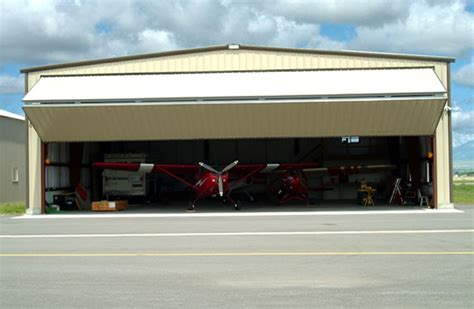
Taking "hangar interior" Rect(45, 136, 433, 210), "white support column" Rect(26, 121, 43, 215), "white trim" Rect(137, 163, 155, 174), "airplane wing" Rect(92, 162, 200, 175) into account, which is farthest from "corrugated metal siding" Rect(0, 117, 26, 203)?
"white trim" Rect(137, 163, 155, 174)

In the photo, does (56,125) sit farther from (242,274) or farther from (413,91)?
(242,274)

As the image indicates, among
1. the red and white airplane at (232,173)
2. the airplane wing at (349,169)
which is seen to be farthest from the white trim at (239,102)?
the airplane wing at (349,169)

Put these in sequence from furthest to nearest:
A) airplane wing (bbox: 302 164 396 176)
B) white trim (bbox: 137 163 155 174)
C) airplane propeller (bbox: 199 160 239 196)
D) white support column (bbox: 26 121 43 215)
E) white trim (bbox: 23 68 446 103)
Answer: airplane wing (bbox: 302 164 396 176) → white trim (bbox: 137 163 155 174) → airplane propeller (bbox: 199 160 239 196) → white support column (bbox: 26 121 43 215) → white trim (bbox: 23 68 446 103)

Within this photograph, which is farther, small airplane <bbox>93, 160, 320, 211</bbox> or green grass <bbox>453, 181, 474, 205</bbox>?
green grass <bbox>453, 181, 474, 205</bbox>

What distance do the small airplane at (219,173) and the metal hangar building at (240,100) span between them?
2.52m

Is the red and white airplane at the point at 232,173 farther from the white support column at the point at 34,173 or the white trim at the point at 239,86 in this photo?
the white trim at the point at 239,86

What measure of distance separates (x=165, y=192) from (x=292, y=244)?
26674 millimetres

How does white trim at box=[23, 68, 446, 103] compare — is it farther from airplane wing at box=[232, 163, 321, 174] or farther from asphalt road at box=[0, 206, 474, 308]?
asphalt road at box=[0, 206, 474, 308]

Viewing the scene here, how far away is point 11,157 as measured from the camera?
35.7 meters

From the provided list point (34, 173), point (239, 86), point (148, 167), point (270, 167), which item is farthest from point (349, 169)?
point (34, 173)

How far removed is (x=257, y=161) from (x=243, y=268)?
31.8 meters

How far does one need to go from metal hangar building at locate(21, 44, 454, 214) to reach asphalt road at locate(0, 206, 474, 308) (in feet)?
30.7

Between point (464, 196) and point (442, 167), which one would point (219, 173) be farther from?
point (464, 196)

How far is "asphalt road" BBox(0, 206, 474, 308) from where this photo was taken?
24.7 feet
